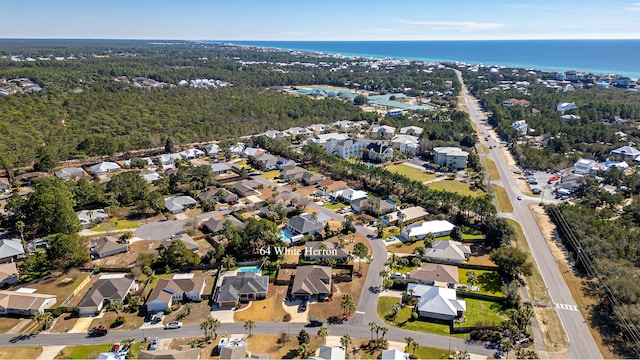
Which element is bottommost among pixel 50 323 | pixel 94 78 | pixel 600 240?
pixel 50 323

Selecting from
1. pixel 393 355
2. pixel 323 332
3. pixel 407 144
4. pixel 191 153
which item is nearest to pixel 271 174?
pixel 191 153

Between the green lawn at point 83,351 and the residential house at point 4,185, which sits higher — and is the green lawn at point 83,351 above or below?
below

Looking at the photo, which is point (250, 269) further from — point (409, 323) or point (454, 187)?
point (454, 187)

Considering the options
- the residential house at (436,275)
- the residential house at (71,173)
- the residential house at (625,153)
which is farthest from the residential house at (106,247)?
the residential house at (625,153)

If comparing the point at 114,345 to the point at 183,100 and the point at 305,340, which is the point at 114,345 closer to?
the point at 305,340

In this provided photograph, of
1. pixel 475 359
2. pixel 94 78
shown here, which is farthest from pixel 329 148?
pixel 94 78

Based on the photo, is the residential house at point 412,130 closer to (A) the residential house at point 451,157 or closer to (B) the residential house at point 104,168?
(A) the residential house at point 451,157
